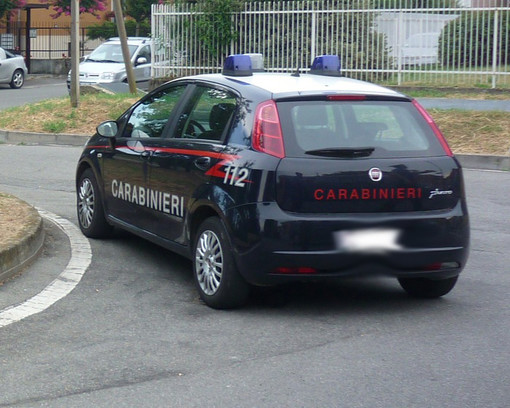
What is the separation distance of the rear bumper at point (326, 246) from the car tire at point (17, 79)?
2804 cm

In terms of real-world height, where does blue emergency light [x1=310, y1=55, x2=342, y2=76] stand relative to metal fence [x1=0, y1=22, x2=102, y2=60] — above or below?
below

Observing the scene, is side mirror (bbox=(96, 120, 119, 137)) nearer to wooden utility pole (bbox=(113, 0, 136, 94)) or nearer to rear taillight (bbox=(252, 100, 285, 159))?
rear taillight (bbox=(252, 100, 285, 159))

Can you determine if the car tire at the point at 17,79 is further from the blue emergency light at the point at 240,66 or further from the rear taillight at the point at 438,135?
the rear taillight at the point at 438,135

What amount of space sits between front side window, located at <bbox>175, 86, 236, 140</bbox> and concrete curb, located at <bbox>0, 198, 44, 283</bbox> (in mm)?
1497

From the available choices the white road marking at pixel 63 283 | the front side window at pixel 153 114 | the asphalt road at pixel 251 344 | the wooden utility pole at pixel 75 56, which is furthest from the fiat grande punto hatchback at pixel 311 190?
the wooden utility pole at pixel 75 56

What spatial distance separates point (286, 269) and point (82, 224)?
3.31 meters

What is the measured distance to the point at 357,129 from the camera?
645 centimetres

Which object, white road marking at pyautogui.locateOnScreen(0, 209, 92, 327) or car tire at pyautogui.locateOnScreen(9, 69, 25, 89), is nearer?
white road marking at pyautogui.locateOnScreen(0, 209, 92, 327)

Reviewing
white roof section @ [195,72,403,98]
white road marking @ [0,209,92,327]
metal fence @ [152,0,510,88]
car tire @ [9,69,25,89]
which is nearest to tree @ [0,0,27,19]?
car tire @ [9,69,25,89]

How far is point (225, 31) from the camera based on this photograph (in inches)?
870

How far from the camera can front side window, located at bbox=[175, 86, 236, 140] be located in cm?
680

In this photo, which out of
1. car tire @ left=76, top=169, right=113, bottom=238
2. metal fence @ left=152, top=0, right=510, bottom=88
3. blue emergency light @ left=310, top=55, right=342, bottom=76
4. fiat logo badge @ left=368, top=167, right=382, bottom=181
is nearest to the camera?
fiat logo badge @ left=368, top=167, right=382, bottom=181

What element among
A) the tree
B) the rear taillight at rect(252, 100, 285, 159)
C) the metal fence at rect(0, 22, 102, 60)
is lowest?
the rear taillight at rect(252, 100, 285, 159)

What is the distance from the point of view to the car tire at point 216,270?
6.38m
